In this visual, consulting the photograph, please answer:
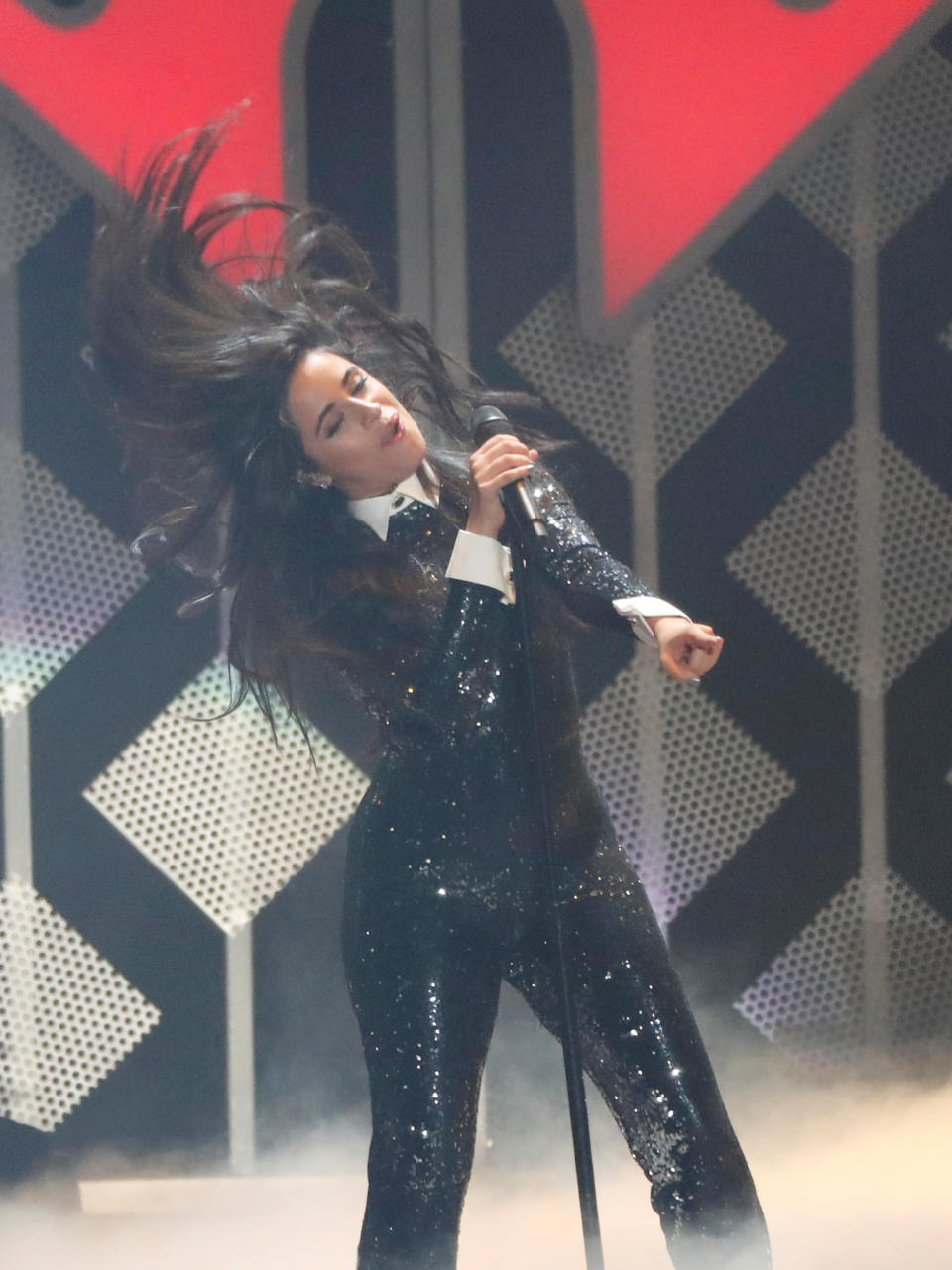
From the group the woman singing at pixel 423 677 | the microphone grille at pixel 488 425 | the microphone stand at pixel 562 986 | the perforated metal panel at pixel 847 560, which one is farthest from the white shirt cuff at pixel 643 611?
the perforated metal panel at pixel 847 560

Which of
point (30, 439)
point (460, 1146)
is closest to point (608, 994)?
point (460, 1146)

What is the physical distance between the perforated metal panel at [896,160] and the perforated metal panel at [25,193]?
1.42 meters

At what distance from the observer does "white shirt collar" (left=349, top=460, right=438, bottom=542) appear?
5.99ft

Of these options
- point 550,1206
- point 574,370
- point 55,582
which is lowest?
point 550,1206

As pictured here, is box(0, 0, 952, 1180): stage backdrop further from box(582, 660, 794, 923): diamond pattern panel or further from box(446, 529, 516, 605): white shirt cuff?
box(446, 529, 516, 605): white shirt cuff

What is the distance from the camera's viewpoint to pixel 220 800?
2.88 metres

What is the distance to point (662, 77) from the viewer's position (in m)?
2.85

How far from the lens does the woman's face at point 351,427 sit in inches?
71.0

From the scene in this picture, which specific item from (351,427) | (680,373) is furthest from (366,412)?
(680,373)

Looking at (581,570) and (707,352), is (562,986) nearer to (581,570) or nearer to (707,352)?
(581,570)

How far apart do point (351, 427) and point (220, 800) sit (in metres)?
1.26

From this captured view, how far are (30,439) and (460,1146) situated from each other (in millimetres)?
1716

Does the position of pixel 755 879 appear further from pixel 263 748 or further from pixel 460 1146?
pixel 460 1146

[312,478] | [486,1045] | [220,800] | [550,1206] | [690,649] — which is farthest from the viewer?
[220,800]
